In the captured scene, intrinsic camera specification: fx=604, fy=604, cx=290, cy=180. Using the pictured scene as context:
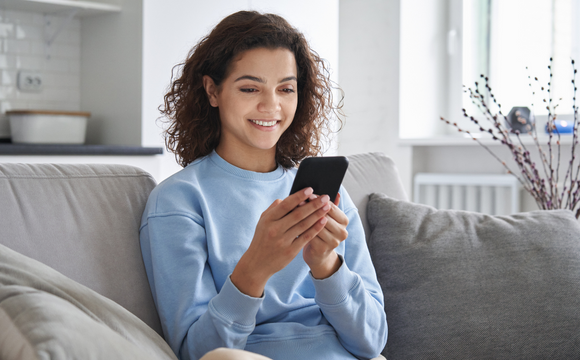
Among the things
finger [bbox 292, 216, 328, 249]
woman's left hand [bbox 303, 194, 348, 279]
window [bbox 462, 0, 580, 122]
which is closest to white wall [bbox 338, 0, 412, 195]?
window [bbox 462, 0, 580, 122]

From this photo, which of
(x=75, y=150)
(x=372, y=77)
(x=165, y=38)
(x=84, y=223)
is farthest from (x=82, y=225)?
(x=372, y=77)

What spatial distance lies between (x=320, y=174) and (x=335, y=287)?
0.24 metres

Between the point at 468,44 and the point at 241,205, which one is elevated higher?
the point at 468,44

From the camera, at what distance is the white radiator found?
3056 millimetres

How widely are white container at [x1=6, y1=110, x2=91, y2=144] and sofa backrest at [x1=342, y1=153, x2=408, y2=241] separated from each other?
1.54 m

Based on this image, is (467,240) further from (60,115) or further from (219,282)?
(60,115)

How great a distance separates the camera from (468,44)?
345 cm

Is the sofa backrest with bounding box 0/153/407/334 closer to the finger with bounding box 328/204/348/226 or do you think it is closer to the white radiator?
the finger with bounding box 328/204/348/226

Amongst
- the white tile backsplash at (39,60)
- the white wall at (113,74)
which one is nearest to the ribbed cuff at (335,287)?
the white wall at (113,74)

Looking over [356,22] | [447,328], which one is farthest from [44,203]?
[356,22]

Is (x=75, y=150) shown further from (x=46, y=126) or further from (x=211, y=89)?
(x=211, y=89)

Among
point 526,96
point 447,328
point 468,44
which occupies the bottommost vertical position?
point 447,328

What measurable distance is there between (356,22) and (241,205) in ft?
8.75

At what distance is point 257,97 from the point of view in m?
1.20
